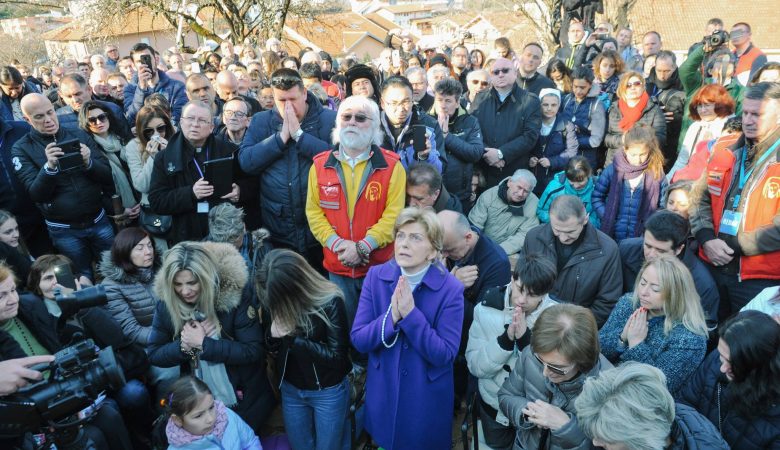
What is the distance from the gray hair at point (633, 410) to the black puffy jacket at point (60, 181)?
4108mm

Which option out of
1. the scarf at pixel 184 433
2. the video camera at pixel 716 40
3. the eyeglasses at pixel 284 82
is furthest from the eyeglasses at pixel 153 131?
the video camera at pixel 716 40

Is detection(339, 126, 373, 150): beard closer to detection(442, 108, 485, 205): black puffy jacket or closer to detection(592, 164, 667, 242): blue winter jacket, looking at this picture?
detection(442, 108, 485, 205): black puffy jacket

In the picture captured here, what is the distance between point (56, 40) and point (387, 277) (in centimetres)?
4948

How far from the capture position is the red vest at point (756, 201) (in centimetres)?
304

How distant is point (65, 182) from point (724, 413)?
4.72 meters

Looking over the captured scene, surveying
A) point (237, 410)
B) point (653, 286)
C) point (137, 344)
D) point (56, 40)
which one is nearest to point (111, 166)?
point (137, 344)

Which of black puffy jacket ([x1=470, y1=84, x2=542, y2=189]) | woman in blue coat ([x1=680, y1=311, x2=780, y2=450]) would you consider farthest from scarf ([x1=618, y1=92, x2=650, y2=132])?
woman in blue coat ([x1=680, y1=311, x2=780, y2=450])

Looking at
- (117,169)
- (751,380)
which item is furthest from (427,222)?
(117,169)

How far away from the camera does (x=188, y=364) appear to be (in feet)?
10.1

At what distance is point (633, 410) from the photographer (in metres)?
1.83

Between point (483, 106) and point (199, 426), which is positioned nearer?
point (199, 426)

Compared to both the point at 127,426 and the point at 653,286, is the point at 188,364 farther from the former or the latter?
the point at 653,286

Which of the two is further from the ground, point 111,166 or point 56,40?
point 56,40

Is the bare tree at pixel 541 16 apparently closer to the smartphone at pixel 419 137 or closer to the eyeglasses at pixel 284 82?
the smartphone at pixel 419 137
